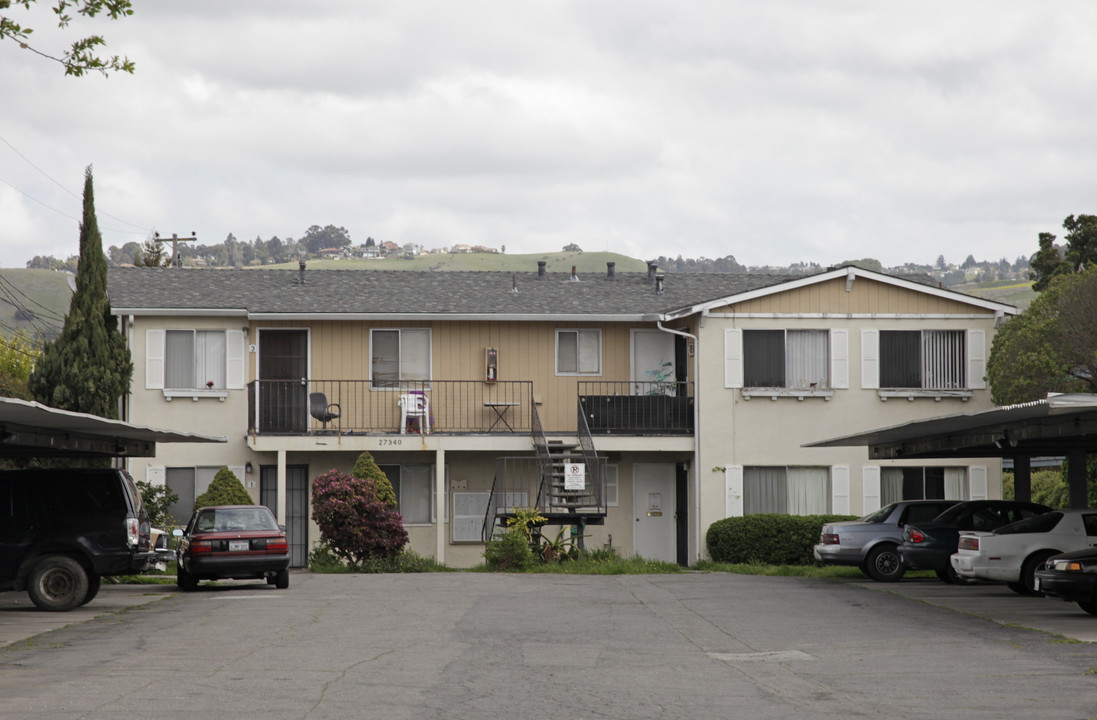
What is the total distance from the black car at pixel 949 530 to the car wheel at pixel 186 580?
39.5 ft

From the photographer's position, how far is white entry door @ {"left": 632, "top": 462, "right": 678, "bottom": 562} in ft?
95.3

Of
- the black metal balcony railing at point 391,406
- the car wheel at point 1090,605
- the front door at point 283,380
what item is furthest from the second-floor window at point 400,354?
the car wheel at point 1090,605

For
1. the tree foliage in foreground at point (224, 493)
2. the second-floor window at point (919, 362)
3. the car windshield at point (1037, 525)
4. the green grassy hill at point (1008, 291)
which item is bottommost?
the car windshield at point (1037, 525)

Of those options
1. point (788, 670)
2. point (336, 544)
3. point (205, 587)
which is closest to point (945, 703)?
point (788, 670)

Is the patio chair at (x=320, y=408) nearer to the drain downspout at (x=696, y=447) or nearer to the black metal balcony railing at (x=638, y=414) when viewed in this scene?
the black metal balcony railing at (x=638, y=414)

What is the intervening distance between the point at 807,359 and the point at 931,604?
394 inches

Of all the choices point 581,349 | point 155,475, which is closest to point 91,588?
point 155,475

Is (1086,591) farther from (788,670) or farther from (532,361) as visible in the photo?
(532,361)

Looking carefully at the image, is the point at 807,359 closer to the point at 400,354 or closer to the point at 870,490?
the point at 870,490

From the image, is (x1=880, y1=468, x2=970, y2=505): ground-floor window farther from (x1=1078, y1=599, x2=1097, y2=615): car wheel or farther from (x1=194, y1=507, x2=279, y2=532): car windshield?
(x1=194, y1=507, x2=279, y2=532): car windshield

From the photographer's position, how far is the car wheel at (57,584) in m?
17.0

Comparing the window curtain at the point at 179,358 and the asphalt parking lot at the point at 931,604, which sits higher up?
the window curtain at the point at 179,358

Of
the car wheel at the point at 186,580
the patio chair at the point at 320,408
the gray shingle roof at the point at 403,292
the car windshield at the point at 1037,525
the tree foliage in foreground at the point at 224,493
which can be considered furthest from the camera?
the gray shingle roof at the point at 403,292

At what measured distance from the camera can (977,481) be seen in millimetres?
28047
